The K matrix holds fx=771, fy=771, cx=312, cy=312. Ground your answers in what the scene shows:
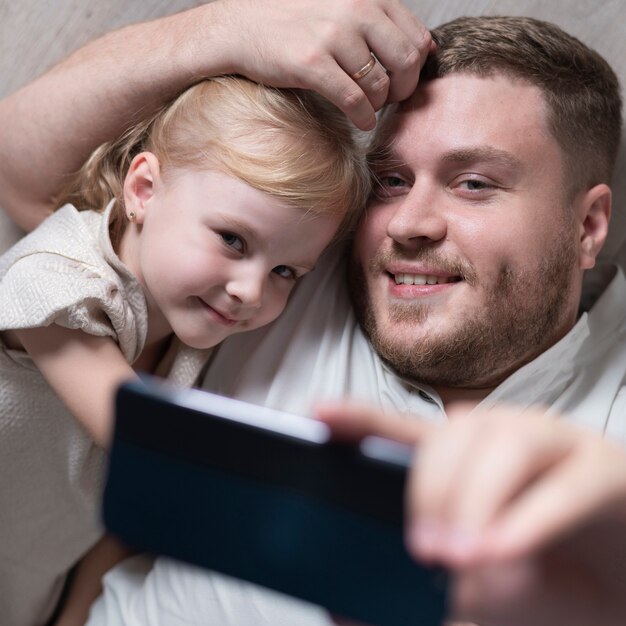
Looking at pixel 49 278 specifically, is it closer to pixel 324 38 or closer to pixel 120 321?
pixel 120 321

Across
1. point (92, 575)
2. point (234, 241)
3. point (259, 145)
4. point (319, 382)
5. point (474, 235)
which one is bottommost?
point (92, 575)

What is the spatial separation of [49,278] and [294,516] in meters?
0.62

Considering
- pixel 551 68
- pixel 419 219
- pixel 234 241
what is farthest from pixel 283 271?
pixel 551 68

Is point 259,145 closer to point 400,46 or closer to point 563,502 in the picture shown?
point 400,46

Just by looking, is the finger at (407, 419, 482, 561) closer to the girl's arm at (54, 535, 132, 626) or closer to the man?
the man

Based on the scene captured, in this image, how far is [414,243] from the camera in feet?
3.93

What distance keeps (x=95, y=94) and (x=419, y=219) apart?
0.54m

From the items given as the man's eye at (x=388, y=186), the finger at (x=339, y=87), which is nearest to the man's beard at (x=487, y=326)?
the man's eye at (x=388, y=186)

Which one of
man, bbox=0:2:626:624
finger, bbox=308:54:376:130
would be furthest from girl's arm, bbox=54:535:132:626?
finger, bbox=308:54:376:130

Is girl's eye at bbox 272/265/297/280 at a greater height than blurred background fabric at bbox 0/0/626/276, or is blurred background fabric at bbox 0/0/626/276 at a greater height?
blurred background fabric at bbox 0/0/626/276

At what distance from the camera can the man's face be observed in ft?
3.90

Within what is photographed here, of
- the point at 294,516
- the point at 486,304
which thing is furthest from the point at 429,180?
the point at 294,516

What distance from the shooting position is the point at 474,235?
1188 millimetres

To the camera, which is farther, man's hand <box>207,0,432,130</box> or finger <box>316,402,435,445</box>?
man's hand <box>207,0,432,130</box>
